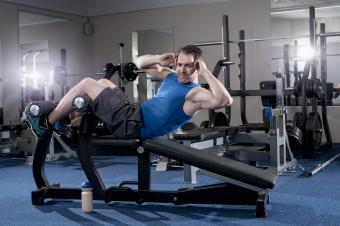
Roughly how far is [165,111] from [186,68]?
0.32 meters

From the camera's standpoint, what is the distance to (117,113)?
308cm

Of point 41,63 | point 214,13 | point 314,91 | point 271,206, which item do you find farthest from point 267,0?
point 271,206

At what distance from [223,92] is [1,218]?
1646 mm

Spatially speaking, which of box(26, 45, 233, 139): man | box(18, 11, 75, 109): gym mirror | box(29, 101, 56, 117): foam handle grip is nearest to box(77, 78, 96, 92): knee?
box(26, 45, 233, 139): man

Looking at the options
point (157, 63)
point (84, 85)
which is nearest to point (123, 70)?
point (157, 63)

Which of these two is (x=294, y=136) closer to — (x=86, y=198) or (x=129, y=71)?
(x=129, y=71)

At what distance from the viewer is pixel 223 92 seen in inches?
113

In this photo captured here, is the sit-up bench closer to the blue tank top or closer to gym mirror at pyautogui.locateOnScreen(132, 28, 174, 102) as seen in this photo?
the blue tank top

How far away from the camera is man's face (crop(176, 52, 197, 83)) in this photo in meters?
2.95

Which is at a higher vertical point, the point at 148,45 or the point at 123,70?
the point at 148,45

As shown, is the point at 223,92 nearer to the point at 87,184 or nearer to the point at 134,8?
the point at 87,184

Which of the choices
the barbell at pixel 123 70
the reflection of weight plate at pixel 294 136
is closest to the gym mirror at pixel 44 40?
the barbell at pixel 123 70

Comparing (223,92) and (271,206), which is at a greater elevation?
(223,92)

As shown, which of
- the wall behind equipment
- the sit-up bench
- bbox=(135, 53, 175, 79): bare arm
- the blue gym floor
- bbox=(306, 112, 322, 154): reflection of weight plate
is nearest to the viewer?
the sit-up bench
